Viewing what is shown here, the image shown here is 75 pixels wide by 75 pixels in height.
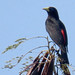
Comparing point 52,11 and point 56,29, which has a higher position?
point 52,11

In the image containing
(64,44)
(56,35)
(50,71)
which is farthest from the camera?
(56,35)

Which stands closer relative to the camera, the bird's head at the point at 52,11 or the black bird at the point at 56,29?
the black bird at the point at 56,29

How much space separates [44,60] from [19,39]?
40cm

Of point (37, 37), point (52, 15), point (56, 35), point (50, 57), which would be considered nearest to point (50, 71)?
point (50, 57)

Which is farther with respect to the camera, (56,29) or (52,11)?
(52,11)

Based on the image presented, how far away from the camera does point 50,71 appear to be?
111 inches

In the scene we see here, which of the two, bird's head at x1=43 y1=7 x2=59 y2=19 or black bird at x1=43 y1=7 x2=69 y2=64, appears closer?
black bird at x1=43 y1=7 x2=69 y2=64

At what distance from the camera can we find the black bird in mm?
5016

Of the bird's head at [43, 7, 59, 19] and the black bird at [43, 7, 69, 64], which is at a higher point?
the bird's head at [43, 7, 59, 19]

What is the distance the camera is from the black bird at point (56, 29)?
5016 mm

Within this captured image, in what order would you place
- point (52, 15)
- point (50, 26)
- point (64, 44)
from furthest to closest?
point (52, 15) → point (50, 26) → point (64, 44)

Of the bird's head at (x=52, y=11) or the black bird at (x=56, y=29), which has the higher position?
the bird's head at (x=52, y=11)

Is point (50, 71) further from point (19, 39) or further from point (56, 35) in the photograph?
point (56, 35)

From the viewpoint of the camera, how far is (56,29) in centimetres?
568
